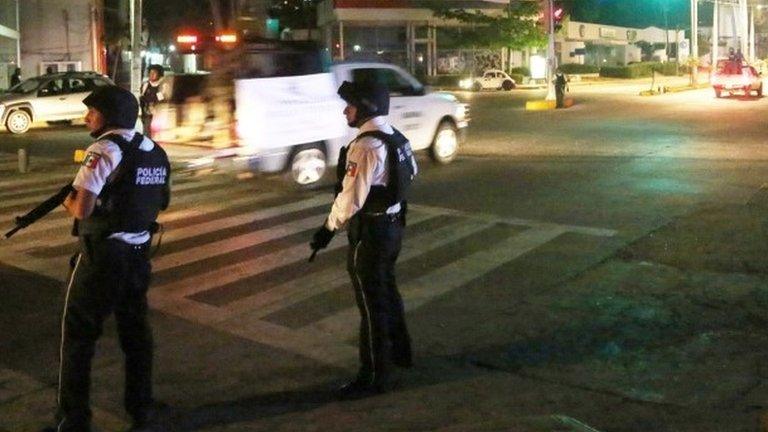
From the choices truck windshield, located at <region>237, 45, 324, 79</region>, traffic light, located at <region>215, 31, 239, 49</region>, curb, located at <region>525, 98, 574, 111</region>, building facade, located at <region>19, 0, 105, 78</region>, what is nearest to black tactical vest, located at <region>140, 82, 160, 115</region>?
traffic light, located at <region>215, 31, 239, 49</region>

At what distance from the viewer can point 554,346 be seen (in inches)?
264

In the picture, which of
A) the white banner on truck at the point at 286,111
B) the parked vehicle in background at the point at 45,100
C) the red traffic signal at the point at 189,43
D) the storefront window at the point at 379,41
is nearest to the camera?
the white banner on truck at the point at 286,111

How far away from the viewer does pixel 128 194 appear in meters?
4.90

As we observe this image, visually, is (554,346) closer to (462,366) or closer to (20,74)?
(462,366)

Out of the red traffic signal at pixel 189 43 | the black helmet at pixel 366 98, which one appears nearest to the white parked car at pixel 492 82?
the red traffic signal at pixel 189 43

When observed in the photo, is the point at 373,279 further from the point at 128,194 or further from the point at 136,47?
the point at 136,47

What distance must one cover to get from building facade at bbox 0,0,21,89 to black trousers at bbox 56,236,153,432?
34730 mm

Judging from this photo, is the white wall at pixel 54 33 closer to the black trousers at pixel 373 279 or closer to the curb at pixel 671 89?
the curb at pixel 671 89

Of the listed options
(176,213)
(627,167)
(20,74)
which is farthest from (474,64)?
(176,213)

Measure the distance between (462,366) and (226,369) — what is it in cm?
152

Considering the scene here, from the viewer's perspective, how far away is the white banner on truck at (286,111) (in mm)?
13273

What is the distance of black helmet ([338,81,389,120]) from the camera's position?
18.7ft

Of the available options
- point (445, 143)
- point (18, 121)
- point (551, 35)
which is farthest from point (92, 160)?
point (551, 35)

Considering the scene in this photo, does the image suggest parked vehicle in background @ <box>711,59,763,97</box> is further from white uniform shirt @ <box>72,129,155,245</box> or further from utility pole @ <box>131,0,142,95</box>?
white uniform shirt @ <box>72,129,155,245</box>
